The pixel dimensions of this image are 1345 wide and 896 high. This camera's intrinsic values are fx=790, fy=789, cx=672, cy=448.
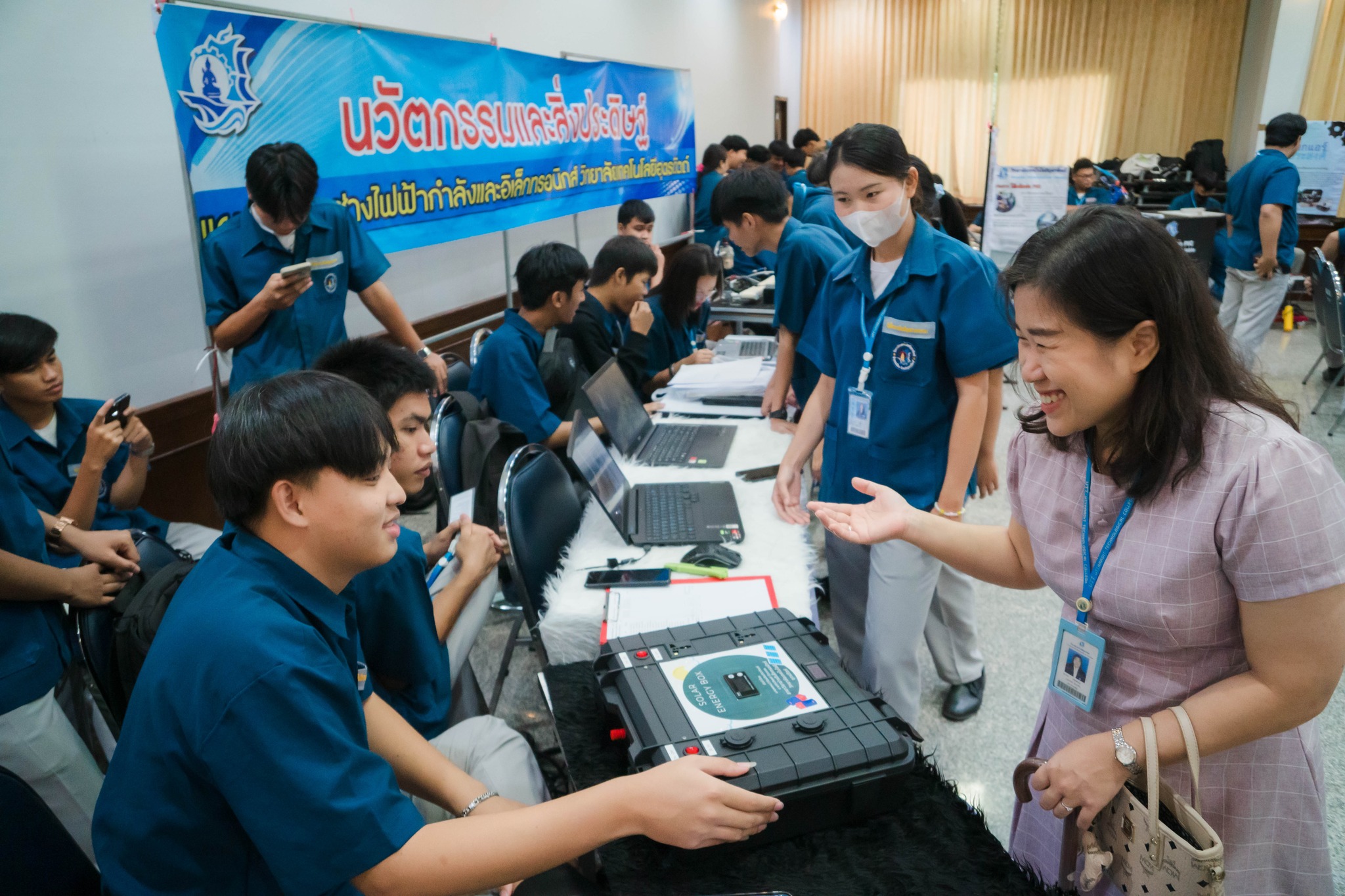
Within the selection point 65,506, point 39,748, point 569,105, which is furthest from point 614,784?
point 569,105

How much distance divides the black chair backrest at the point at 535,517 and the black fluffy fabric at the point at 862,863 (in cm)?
69

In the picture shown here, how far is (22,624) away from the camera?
4.83 ft

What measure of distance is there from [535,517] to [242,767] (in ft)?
3.25

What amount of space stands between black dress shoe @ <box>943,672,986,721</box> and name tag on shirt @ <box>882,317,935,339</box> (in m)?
1.09

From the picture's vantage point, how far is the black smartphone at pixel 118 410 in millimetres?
1870

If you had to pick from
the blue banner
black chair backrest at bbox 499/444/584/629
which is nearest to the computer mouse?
black chair backrest at bbox 499/444/584/629

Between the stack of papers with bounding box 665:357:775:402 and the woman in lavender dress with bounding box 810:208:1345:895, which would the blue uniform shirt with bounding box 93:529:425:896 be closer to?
the woman in lavender dress with bounding box 810:208:1345:895

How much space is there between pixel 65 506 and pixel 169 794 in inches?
54.3

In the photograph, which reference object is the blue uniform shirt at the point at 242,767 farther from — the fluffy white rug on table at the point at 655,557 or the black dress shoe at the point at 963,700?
the black dress shoe at the point at 963,700

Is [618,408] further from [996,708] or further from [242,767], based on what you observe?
[242,767]

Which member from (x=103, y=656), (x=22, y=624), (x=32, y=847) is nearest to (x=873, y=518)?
(x=32, y=847)

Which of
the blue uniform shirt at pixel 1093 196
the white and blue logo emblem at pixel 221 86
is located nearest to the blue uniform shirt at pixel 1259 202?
the blue uniform shirt at pixel 1093 196

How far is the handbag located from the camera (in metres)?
0.81

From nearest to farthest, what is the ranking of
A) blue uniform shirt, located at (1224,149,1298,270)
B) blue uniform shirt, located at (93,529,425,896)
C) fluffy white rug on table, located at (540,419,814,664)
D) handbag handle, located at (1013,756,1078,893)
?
1. blue uniform shirt, located at (93,529,425,896)
2. handbag handle, located at (1013,756,1078,893)
3. fluffy white rug on table, located at (540,419,814,664)
4. blue uniform shirt, located at (1224,149,1298,270)
